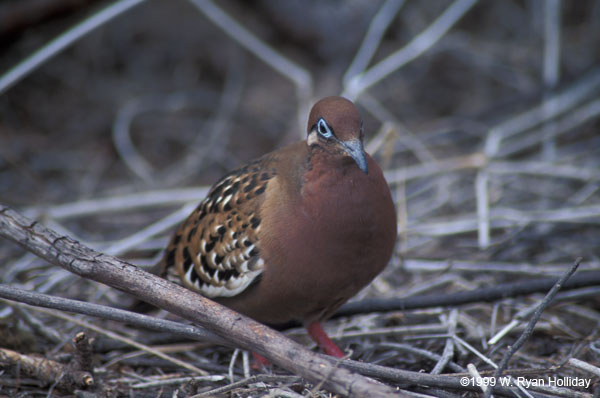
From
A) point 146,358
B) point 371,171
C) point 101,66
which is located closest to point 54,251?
point 146,358

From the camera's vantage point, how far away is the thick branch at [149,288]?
8.85ft

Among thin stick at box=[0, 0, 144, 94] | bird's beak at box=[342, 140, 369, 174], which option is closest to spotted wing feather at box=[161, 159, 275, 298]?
bird's beak at box=[342, 140, 369, 174]

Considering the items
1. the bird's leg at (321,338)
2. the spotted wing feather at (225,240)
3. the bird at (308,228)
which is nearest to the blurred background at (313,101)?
the bird's leg at (321,338)

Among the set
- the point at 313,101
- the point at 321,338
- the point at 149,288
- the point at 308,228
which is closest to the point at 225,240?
the point at 308,228

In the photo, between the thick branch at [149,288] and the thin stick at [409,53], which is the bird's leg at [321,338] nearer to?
the thick branch at [149,288]

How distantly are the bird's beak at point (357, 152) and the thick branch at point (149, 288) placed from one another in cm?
88

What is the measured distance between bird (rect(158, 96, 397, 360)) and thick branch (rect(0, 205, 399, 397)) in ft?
1.62

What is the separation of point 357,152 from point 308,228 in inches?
18.3

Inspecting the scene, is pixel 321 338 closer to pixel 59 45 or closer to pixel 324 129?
pixel 324 129

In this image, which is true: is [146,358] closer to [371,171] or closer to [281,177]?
[281,177]

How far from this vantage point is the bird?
3.11 metres

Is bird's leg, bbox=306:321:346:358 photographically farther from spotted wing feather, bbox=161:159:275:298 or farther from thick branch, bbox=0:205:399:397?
thick branch, bbox=0:205:399:397

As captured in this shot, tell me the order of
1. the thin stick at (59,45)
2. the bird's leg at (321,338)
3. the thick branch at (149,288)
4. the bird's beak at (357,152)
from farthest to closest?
1. the thin stick at (59,45)
2. the bird's leg at (321,338)
3. the bird's beak at (357,152)
4. the thick branch at (149,288)

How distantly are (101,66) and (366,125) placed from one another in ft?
10.8
